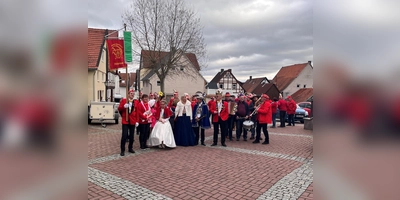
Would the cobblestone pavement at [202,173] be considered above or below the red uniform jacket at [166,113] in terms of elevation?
below

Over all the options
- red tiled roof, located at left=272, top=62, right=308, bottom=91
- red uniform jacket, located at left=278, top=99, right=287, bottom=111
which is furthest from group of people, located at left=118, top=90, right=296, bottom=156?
red tiled roof, located at left=272, top=62, right=308, bottom=91

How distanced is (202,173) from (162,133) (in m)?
3.09

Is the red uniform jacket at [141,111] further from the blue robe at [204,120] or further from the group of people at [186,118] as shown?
the blue robe at [204,120]

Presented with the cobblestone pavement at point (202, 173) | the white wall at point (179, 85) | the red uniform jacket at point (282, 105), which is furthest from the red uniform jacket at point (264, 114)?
the white wall at point (179, 85)

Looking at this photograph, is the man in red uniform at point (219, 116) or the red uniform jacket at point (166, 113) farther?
the man in red uniform at point (219, 116)

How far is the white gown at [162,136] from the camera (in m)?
8.36

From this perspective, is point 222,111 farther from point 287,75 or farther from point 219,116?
point 287,75

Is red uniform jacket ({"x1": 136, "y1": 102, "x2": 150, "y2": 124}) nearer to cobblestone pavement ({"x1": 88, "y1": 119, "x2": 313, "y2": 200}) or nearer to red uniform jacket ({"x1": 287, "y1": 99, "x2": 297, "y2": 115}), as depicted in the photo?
cobblestone pavement ({"x1": 88, "y1": 119, "x2": 313, "y2": 200})
